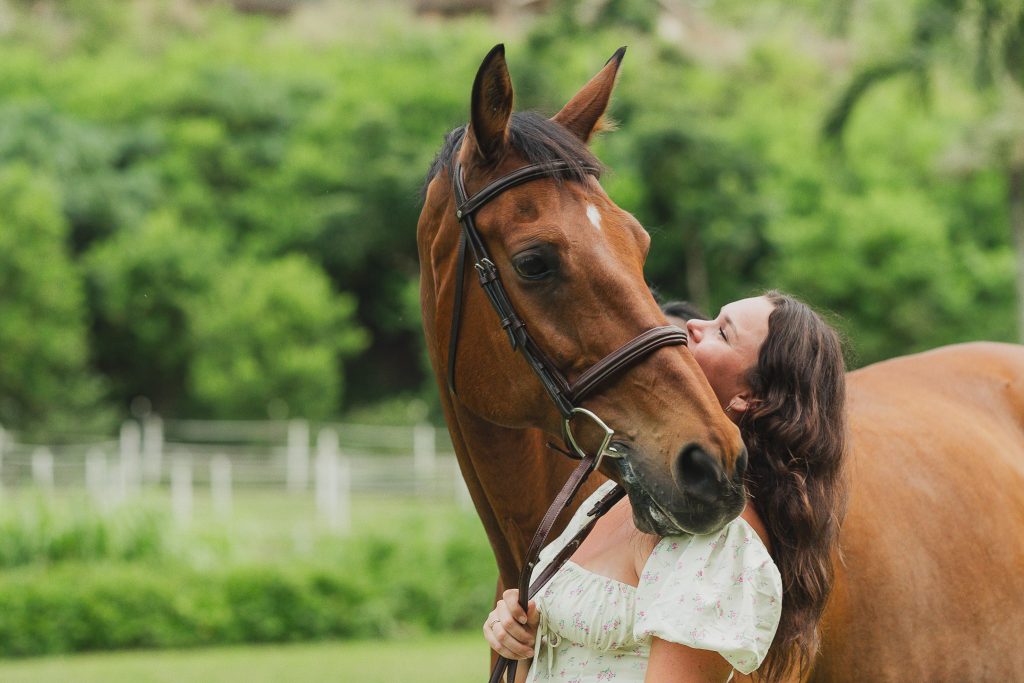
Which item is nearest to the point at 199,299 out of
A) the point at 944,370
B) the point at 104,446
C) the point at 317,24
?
the point at 104,446

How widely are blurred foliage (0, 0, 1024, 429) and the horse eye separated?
64.2 feet

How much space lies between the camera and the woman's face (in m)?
2.37

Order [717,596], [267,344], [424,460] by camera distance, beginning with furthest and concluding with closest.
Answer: [267,344] < [424,460] < [717,596]

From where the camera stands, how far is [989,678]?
309cm

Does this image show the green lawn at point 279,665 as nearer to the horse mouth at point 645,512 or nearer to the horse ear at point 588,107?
the horse ear at point 588,107

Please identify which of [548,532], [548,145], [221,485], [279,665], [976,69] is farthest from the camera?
[221,485]

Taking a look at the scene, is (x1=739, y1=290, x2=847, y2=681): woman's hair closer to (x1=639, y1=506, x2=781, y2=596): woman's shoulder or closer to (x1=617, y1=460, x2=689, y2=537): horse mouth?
(x1=639, y1=506, x2=781, y2=596): woman's shoulder

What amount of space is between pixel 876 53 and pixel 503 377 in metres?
16.1

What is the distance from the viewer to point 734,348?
240cm

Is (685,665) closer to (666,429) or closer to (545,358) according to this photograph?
(666,429)

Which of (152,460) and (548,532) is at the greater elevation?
(548,532)

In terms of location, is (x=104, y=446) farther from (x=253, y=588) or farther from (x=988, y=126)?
(x=988, y=126)


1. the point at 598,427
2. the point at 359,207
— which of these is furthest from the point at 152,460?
the point at 598,427

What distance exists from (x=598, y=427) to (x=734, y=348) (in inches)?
14.7
